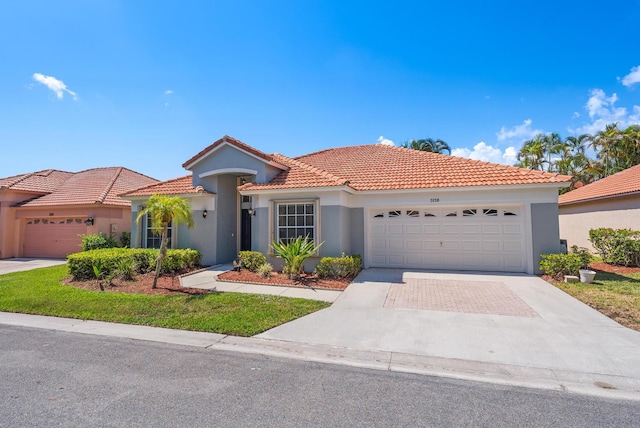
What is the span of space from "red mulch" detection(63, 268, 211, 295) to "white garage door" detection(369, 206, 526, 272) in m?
7.08

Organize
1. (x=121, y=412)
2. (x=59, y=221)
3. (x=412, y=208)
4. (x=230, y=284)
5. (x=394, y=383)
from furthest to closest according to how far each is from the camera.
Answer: (x=59, y=221) < (x=412, y=208) < (x=230, y=284) < (x=394, y=383) < (x=121, y=412)

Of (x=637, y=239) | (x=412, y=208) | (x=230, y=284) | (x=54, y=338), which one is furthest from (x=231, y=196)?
(x=637, y=239)

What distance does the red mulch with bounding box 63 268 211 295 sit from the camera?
29.1ft

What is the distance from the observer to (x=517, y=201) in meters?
11.1

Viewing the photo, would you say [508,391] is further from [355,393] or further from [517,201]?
[517,201]

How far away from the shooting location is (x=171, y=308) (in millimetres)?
7348

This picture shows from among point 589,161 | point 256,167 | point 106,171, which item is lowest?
point 256,167

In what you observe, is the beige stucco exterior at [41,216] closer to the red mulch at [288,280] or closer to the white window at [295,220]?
the red mulch at [288,280]

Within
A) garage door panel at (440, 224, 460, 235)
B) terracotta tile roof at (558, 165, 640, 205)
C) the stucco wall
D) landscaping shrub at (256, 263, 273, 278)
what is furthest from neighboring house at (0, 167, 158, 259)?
terracotta tile roof at (558, 165, 640, 205)

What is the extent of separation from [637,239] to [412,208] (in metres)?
9.44

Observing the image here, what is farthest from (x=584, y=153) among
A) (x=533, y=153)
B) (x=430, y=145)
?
(x=430, y=145)

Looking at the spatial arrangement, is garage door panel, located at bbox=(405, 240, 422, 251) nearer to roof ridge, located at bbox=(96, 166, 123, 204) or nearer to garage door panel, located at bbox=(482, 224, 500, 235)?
garage door panel, located at bbox=(482, 224, 500, 235)

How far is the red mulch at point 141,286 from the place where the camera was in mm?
8875

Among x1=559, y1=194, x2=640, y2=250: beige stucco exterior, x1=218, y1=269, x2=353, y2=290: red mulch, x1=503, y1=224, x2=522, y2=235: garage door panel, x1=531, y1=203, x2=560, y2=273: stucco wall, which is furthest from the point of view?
x1=559, y1=194, x2=640, y2=250: beige stucco exterior
